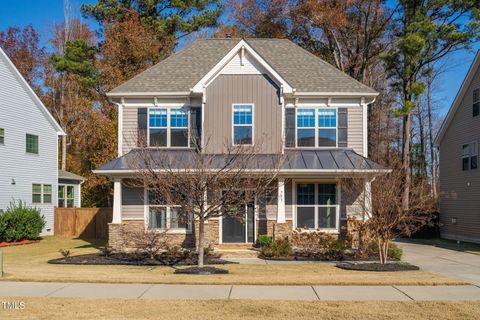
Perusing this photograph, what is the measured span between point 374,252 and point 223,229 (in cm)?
603

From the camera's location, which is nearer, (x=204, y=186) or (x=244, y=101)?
(x=204, y=186)

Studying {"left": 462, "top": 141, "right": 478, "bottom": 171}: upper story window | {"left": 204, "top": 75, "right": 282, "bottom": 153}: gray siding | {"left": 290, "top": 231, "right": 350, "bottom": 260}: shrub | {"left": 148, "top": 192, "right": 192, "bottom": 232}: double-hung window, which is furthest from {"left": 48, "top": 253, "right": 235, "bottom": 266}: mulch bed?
{"left": 462, "top": 141, "right": 478, "bottom": 171}: upper story window

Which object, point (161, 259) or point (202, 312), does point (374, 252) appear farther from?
point (202, 312)

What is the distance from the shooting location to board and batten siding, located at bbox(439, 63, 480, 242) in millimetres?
27047

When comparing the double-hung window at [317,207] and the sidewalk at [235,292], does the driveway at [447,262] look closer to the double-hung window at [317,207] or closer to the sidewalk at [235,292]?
the sidewalk at [235,292]

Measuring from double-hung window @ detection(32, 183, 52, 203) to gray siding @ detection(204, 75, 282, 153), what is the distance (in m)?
13.3

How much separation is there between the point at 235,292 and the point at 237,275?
94.3 inches

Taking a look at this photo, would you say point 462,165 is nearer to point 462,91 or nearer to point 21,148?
point 462,91

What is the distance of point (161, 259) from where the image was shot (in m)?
17.3

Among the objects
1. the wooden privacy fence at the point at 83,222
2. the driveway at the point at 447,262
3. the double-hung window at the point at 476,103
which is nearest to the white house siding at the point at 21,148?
the wooden privacy fence at the point at 83,222

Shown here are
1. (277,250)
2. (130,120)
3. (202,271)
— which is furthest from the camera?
(130,120)

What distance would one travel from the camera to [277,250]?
1859 cm

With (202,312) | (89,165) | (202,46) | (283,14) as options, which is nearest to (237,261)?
(202,312)

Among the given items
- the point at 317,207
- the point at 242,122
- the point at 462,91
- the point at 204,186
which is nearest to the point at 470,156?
the point at 462,91
